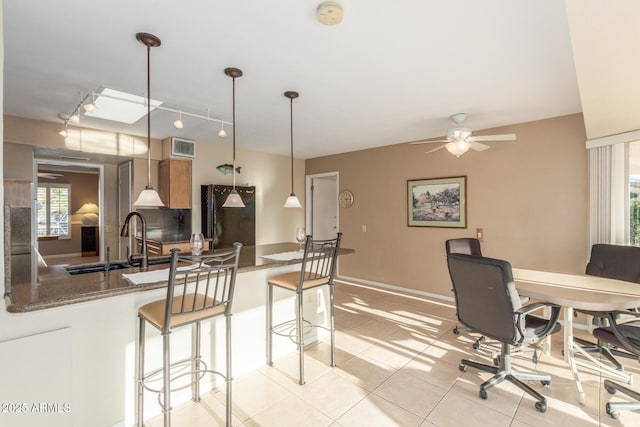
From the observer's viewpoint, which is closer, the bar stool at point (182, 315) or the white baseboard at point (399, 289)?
the bar stool at point (182, 315)

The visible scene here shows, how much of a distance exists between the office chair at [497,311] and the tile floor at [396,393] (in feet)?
0.40

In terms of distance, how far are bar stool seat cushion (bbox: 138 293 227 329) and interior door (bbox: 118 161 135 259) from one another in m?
3.50

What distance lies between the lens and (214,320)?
235cm

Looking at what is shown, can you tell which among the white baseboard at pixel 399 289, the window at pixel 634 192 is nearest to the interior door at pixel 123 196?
the white baseboard at pixel 399 289

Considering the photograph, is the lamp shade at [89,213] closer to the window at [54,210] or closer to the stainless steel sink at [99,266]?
the window at [54,210]

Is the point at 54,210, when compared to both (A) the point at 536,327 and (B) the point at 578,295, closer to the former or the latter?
(A) the point at 536,327

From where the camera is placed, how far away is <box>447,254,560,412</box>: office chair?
202cm

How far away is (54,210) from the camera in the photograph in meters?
7.48

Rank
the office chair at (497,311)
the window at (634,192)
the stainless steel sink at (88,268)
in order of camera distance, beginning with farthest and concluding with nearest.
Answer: the window at (634,192) → the stainless steel sink at (88,268) → the office chair at (497,311)

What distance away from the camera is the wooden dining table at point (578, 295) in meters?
1.91

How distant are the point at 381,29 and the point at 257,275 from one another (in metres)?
2.10

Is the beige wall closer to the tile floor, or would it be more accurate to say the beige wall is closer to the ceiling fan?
the ceiling fan

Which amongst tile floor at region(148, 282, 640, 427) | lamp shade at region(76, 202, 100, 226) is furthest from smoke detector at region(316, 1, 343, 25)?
lamp shade at region(76, 202, 100, 226)

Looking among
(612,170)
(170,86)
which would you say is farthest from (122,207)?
(612,170)
